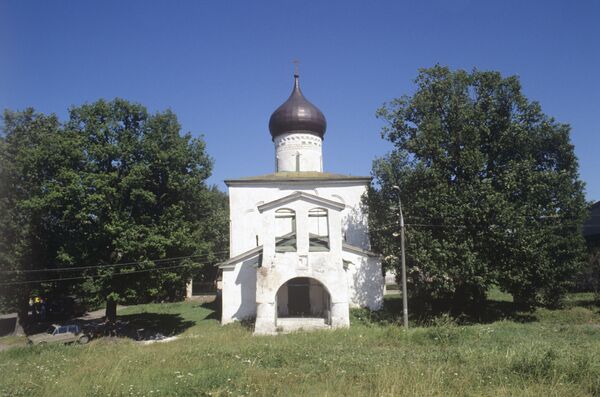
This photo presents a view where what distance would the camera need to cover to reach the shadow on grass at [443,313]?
1817 centimetres

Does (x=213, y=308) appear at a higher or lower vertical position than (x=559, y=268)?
lower

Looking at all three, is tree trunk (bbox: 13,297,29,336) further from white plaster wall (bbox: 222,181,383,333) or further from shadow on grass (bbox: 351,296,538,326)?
shadow on grass (bbox: 351,296,538,326)

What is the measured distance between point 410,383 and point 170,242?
13.7 metres

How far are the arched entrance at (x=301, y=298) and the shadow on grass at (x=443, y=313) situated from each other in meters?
2.16

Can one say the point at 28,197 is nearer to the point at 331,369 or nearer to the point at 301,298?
the point at 301,298

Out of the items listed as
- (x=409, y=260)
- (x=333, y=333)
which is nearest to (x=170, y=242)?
(x=333, y=333)

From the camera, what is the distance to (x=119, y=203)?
18141 millimetres

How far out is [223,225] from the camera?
114 feet

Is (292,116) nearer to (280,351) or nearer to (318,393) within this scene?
(280,351)

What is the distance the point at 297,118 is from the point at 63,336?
727 inches

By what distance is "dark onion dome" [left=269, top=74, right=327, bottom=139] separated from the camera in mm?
26781

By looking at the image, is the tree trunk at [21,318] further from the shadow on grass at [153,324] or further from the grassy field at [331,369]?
the grassy field at [331,369]

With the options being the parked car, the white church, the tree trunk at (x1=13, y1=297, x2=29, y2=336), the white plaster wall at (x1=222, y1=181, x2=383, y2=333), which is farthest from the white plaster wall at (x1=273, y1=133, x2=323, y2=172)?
the tree trunk at (x1=13, y1=297, x2=29, y2=336)

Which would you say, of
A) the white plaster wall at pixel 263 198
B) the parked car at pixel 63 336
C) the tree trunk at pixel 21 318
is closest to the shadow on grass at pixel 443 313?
the white plaster wall at pixel 263 198
